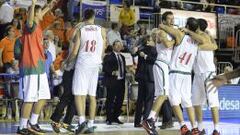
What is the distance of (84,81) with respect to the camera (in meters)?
10.8

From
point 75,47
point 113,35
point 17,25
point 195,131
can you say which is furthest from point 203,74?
point 113,35

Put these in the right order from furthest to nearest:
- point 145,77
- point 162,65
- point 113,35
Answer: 1. point 113,35
2. point 145,77
3. point 162,65

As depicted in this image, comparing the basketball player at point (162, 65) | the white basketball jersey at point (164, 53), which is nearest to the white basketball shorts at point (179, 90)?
the basketball player at point (162, 65)

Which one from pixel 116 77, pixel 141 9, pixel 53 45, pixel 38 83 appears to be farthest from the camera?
pixel 141 9

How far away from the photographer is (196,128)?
10.3 metres

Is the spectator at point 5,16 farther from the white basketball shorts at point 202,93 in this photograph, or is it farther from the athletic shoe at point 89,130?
the white basketball shorts at point 202,93

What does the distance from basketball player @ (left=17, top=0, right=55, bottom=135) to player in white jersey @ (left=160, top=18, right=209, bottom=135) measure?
7.59ft

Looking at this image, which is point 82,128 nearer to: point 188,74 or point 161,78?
point 161,78

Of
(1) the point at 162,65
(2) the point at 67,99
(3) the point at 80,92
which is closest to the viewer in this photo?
(3) the point at 80,92

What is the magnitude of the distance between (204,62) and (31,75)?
3198mm

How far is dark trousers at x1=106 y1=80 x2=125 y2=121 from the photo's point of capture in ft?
45.3

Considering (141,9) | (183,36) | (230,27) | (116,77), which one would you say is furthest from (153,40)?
(230,27)

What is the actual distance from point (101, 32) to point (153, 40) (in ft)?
7.13

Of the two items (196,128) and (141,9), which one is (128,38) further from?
(196,128)
